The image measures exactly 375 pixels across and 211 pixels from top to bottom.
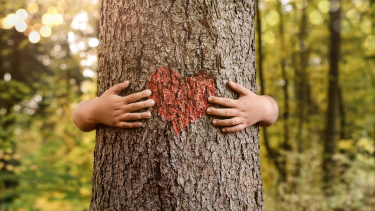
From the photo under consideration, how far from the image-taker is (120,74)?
49.4 inches

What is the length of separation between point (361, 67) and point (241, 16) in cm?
870

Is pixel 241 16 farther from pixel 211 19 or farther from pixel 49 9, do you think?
pixel 49 9

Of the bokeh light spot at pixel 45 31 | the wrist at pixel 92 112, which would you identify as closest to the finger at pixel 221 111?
the wrist at pixel 92 112

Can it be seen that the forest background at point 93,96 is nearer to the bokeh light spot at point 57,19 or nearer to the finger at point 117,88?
the bokeh light spot at point 57,19

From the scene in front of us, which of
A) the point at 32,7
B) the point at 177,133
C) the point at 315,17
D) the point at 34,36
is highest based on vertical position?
the point at 315,17

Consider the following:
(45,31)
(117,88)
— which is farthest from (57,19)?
(117,88)

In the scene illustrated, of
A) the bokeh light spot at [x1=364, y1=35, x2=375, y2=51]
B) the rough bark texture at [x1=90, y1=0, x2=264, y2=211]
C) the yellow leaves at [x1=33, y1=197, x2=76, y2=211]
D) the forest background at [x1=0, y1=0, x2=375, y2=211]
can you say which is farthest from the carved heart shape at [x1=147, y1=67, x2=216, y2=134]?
the bokeh light spot at [x1=364, y1=35, x2=375, y2=51]

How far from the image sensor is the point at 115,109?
120 centimetres

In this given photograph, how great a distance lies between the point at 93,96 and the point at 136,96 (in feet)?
12.1

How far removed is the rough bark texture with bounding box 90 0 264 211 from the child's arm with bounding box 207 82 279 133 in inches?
1.8

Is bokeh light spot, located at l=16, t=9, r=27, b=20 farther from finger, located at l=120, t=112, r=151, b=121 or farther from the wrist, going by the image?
finger, located at l=120, t=112, r=151, b=121

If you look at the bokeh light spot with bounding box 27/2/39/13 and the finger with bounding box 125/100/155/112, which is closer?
the finger with bounding box 125/100/155/112

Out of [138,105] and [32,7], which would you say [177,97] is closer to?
[138,105]

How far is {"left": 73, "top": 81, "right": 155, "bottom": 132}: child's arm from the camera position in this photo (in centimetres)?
115
